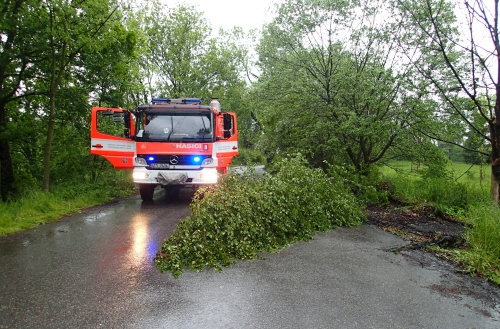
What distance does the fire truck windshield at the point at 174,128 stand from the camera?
29.8 ft

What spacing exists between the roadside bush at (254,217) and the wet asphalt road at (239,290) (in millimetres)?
335

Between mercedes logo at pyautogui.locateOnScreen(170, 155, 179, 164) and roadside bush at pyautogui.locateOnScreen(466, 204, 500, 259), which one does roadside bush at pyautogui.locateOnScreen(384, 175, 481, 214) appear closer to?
roadside bush at pyautogui.locateOnScreen(466, 204, 500, 259)

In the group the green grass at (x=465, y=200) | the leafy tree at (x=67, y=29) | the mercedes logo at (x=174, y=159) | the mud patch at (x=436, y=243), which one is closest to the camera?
the mud patch at (x=436, y=243)

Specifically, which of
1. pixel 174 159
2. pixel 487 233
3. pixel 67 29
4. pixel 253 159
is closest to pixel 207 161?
pixel 174 159

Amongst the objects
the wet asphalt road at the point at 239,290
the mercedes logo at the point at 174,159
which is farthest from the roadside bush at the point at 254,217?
the mercedes logo at the point at 174,159

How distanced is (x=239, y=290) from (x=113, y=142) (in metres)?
6.33

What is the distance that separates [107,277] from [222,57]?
2334 cm

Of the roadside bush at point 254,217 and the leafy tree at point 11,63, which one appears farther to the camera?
the leafy tree at point 11,63

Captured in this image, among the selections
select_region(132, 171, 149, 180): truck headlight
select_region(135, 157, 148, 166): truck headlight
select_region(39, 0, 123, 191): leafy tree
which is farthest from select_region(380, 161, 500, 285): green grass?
select_region(39, 0, 123, 191): leafy tree

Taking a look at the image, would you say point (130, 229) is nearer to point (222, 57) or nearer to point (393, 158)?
point (393, 158)

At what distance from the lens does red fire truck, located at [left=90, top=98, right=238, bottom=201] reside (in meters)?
8.86

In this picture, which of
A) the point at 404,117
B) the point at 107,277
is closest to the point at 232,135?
the point at 404,117

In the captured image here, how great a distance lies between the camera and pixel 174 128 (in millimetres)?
9203

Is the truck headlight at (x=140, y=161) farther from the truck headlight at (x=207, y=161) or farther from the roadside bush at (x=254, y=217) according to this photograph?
the roadside bush at (x=254, y=217)
